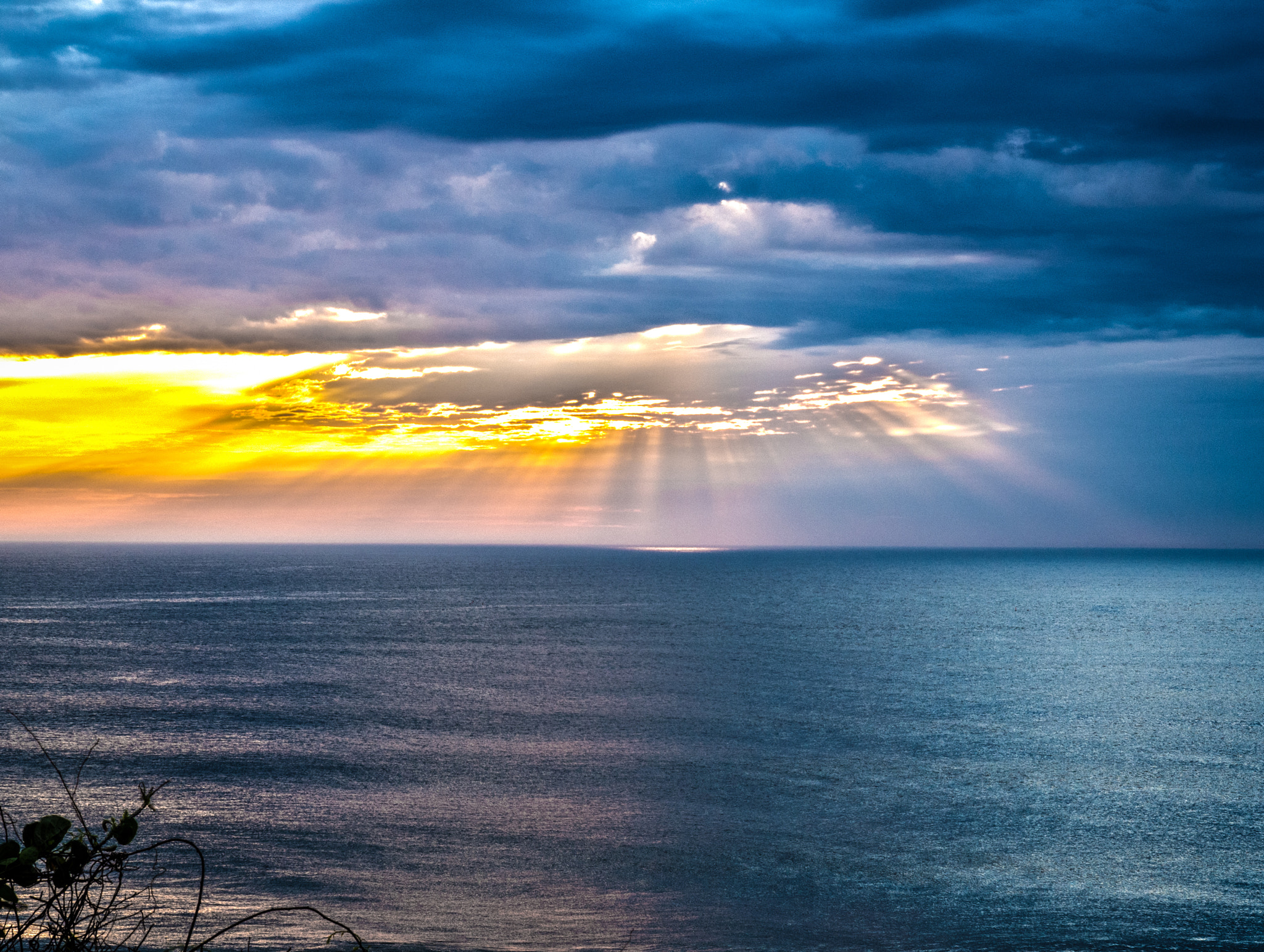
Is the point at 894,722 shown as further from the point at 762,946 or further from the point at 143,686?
the point at 143,686

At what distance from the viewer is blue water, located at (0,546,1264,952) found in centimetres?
3022

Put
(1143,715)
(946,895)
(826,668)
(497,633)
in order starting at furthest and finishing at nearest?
(497,633), (826,668), (1143,715), (946,895)

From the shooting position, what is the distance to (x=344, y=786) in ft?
144

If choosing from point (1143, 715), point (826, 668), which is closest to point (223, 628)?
point (826, 668)

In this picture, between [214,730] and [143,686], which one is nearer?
[214,730]

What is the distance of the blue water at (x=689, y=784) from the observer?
1190 inches

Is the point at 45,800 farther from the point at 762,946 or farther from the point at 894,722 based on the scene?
the point at 894,722

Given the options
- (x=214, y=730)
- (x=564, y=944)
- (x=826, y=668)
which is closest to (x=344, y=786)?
(x=214, y=730)

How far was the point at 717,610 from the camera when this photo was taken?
Result: 149500 millimetres

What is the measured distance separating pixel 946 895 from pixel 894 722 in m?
28.7

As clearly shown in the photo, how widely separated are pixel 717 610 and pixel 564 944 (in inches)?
4867

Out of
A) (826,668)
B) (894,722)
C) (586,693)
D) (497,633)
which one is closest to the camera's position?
(894,722)

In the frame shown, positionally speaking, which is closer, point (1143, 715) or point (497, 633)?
point (1143, 715)

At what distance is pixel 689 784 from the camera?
44844 millimetres
